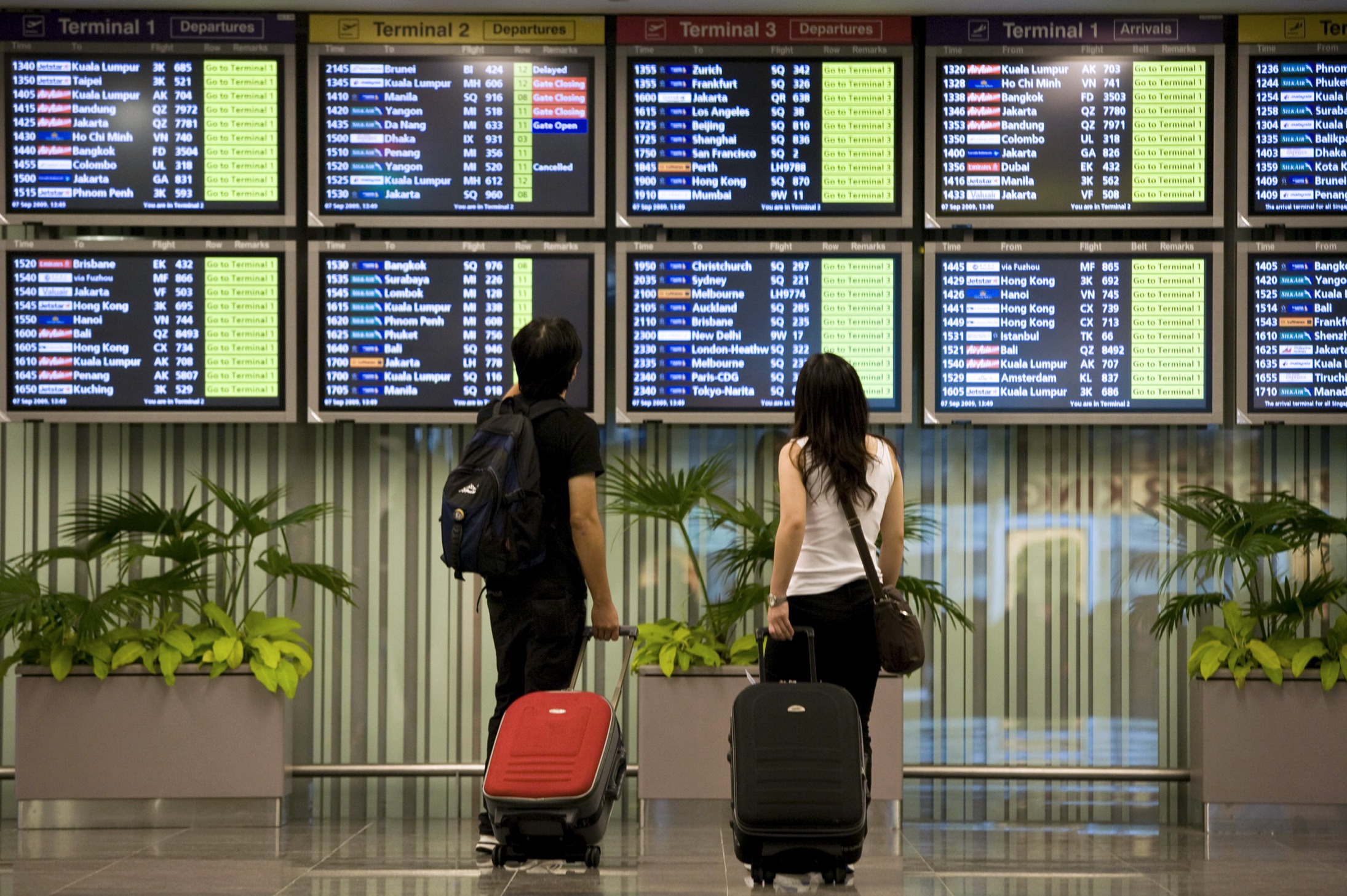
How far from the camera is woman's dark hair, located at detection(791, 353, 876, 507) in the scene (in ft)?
13.9

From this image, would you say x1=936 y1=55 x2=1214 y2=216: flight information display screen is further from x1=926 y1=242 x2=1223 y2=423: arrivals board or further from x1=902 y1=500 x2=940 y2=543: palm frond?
x1=902 y1=500 x2=940 y2=543: palm frond

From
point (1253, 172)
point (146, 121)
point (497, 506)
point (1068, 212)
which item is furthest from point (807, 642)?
point (146, 121)

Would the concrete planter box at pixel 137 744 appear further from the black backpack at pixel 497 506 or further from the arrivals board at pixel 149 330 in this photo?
the black backpack at pixel 497 506

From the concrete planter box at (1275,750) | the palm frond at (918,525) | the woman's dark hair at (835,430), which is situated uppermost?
the woman's dark hair at (835,430)

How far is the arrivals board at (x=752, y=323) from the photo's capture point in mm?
6094

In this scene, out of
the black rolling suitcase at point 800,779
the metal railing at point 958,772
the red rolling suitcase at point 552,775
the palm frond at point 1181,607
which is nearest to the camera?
the black rolling suitcase at point 800,779

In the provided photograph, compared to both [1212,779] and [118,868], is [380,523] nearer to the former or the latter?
[118,868]

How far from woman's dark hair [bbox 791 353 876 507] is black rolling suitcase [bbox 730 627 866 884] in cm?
49

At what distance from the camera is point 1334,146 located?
240 inches

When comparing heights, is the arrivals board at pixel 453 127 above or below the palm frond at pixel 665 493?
above

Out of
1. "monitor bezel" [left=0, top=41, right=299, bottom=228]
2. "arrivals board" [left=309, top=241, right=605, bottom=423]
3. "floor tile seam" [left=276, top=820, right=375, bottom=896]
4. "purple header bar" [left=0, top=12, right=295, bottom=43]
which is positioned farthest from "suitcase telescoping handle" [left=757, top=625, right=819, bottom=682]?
"purple header bar" [left=0, top=12, right=295, bottom=43]

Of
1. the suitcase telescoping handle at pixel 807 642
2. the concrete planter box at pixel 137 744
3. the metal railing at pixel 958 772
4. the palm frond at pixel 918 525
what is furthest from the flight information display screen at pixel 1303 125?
the concrete planter box at pixel 137 744

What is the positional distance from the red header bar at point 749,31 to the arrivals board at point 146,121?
1577 millimetres

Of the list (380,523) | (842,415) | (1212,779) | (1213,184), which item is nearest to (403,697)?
(380,523)
